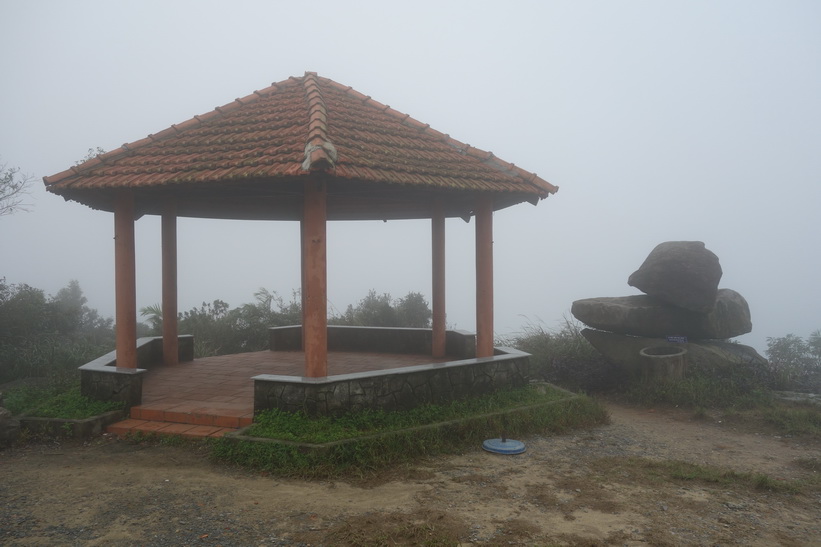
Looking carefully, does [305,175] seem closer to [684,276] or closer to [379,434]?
[379,434]

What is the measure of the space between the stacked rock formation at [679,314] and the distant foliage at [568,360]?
480 mm

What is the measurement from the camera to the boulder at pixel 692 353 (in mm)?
10039

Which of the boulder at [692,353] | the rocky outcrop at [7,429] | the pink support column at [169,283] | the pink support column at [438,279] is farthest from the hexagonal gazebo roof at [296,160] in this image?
the boulder at [692,353]

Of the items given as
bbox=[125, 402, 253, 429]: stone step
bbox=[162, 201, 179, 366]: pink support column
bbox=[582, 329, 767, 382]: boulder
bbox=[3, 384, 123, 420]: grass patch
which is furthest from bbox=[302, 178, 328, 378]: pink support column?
bbox=[582, 329, 767, 382]: boulder

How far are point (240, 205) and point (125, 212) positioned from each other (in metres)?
2.72

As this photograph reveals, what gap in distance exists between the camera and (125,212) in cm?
686

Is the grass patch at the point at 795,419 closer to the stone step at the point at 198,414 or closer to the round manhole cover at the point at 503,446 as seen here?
the round manhole cover at the point at 503,446

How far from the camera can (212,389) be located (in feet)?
23.8

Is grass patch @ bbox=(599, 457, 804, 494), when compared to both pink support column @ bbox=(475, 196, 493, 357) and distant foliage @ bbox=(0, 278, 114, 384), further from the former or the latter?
distant foliage @ bbox=(0, 278, 114, 384)

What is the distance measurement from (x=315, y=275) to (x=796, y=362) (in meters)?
A: 12.0

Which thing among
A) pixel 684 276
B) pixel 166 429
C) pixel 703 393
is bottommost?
pixel 703 393

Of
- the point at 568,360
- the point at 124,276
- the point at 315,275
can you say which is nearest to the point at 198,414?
the point at 315,275

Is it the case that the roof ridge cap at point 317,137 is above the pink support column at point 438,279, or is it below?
above

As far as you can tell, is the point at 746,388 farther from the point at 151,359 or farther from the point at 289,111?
the point at 151,359
